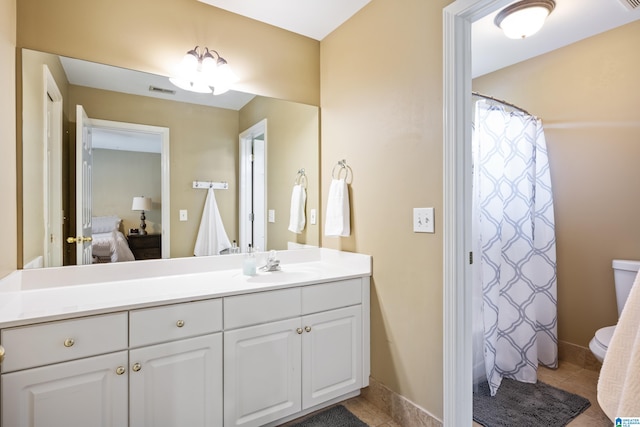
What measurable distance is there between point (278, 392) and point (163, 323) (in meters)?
0.68

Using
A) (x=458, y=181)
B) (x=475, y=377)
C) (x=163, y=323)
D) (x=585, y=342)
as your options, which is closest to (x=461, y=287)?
(x=458, y=181)

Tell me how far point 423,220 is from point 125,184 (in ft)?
5.20

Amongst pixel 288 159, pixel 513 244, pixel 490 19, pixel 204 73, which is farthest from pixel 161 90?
pixel 513 244

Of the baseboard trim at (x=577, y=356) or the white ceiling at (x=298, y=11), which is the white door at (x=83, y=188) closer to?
the white ceiling at (x=298, y=11)

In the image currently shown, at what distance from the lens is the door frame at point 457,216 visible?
148cm

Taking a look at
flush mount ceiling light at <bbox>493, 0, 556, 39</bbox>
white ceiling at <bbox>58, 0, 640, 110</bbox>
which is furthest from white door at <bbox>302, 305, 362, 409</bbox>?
flush mount ceiling light at <bbox>493, 0, 556, 39</bbox>

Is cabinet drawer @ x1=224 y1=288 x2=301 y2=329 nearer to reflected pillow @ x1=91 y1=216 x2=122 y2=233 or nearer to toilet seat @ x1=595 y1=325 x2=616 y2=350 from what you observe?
reflected pillow @ x1=91 y1=216 x2=122 y2=233

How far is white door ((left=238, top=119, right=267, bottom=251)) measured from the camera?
2.17 meters

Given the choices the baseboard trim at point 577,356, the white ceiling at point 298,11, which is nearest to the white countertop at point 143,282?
the white ceiling at point 298,11

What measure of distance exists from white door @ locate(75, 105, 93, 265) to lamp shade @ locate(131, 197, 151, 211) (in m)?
0.20

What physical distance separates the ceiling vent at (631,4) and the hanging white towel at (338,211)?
1.89 m

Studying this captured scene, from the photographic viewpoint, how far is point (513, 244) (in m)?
2.26

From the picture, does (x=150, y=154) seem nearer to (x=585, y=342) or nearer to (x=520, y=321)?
(x=520, y=321)

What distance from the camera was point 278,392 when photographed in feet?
5.34
